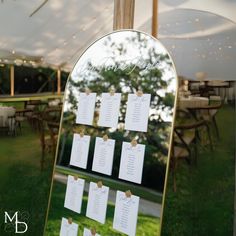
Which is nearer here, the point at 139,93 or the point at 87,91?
the point at 139,93

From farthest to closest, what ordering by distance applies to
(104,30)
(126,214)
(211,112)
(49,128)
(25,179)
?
(25,179) < (49,128) < (104,30) < (211,112) < (126,214)

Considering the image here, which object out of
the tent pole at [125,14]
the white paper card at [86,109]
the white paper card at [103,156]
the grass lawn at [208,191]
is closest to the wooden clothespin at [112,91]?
the white paper card at [86,109]

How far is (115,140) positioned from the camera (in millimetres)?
1560

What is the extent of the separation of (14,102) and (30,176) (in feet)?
1.79

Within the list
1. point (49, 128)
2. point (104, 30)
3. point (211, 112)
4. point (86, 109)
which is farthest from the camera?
point (49, 128)

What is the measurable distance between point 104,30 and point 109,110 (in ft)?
2.45

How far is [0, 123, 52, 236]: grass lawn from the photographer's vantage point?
2.39 meters

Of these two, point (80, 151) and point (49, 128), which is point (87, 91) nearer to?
point (80, 151)

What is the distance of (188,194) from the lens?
1937mm

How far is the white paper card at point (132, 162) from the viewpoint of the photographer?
1465 mm

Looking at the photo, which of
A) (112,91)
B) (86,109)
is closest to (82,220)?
(86,109)

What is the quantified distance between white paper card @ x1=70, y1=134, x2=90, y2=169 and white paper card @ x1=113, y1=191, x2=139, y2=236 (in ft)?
0.86

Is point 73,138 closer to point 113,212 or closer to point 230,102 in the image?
point 113,212

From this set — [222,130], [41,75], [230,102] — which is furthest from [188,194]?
[41,75]
